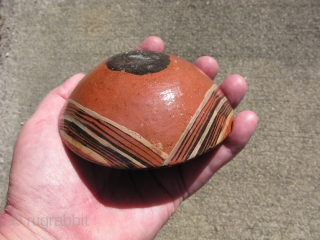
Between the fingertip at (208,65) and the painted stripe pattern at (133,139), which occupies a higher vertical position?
the painted stripe pattern at (133,139)

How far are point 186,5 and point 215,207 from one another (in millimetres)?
1572

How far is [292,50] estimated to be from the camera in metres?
2.52

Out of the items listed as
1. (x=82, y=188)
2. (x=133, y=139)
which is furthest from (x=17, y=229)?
(x=133, y=139)

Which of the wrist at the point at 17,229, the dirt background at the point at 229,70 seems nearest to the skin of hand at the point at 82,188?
the wrist at the point at 17,229

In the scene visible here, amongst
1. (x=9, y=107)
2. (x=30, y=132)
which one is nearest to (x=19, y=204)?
(x=30, y=132)

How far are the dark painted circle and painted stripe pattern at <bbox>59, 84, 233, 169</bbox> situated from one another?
0.25 meters

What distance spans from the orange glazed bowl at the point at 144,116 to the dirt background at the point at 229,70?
31.9 inches

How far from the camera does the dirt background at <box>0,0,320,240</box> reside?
2188 millimetres

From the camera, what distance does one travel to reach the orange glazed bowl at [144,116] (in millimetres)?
1442

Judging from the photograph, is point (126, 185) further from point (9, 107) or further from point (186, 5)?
point (186, 5)

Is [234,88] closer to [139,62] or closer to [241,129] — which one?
[241,129]

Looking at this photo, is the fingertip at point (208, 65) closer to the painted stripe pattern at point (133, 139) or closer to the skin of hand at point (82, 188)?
the skin of hand at point (82, 188)

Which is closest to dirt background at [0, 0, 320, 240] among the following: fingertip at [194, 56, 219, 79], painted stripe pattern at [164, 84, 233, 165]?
fingertip at [194, 56, 219, 79]

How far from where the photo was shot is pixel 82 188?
167 cm
